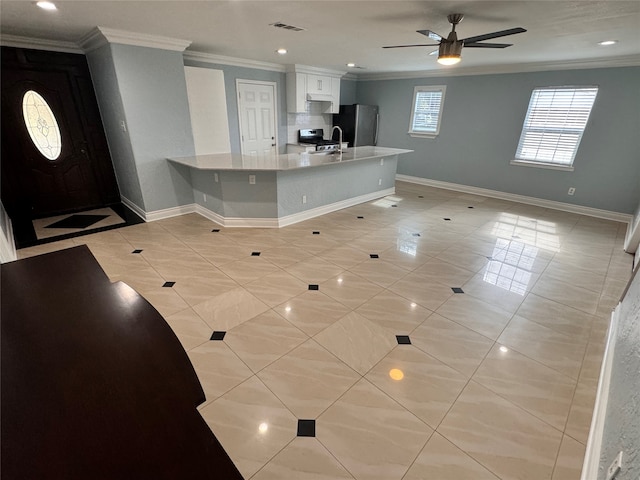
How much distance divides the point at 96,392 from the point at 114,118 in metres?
4.67

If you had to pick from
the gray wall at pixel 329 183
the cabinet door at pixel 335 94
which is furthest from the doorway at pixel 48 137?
the cabinet door at pixel 335 94

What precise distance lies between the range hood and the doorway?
153 inches

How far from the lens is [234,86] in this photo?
561 cm

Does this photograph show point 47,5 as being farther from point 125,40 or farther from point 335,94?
point 335,94

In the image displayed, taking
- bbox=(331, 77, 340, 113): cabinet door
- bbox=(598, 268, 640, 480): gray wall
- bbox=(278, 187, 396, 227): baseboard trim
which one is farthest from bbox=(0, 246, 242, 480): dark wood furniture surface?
bbox=(331, 77, 340, 113): cabinet door

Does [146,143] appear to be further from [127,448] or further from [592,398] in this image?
[592,398]

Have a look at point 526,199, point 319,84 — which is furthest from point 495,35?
point 319,84

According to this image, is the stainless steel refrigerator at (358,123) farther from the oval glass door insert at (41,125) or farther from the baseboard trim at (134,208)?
the oval glass door insert at (41,125)

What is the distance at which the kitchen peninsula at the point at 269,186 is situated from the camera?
13.6 ft

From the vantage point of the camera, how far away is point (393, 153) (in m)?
5.42

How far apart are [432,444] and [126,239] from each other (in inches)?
159

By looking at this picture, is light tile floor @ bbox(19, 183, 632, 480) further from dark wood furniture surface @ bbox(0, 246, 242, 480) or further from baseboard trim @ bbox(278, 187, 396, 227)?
dark wood furniture surface @ bbox(0, 246, 242, 480)

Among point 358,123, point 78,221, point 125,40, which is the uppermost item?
point 125,40

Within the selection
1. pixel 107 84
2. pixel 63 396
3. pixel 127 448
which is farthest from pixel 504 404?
pixel 107 84
